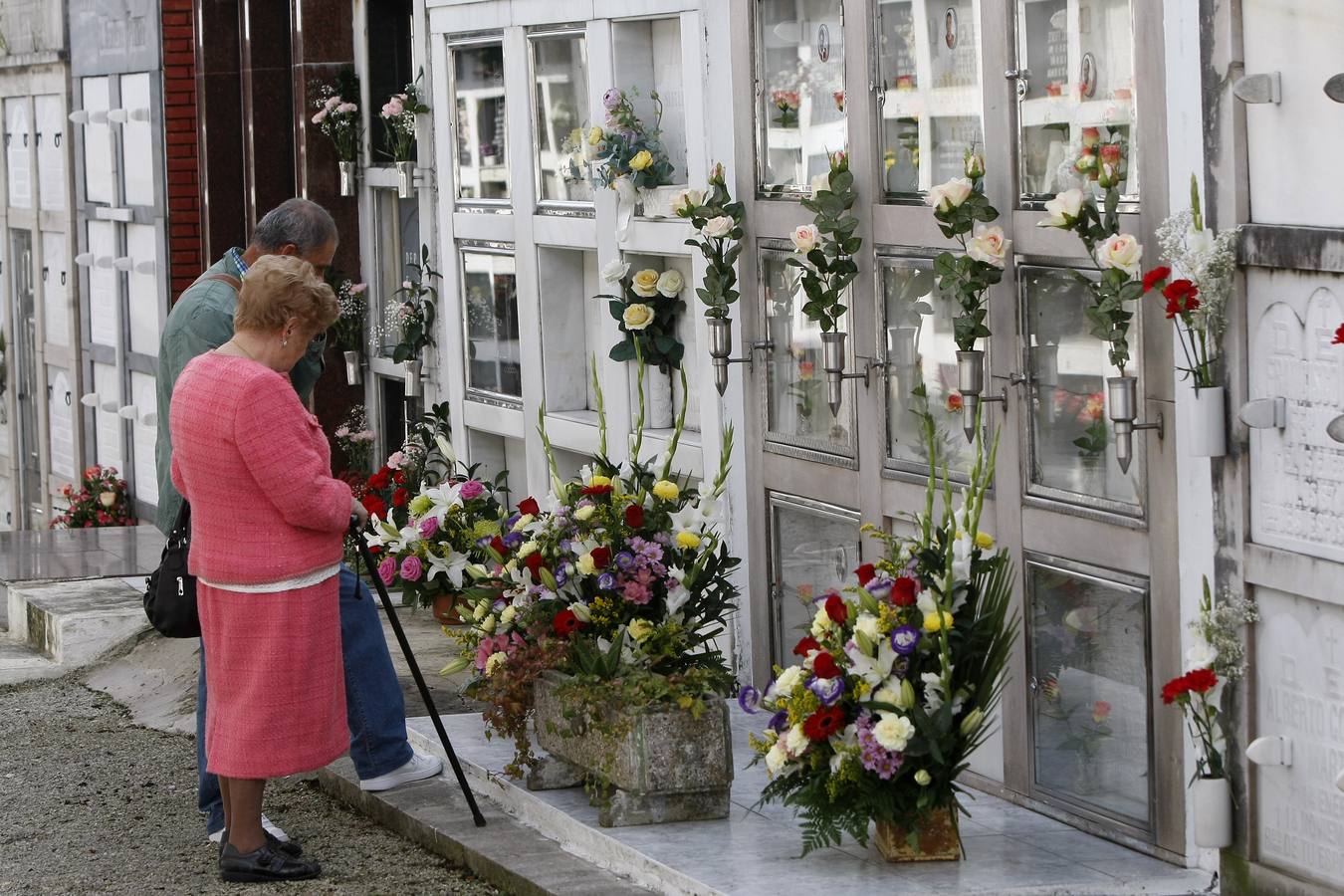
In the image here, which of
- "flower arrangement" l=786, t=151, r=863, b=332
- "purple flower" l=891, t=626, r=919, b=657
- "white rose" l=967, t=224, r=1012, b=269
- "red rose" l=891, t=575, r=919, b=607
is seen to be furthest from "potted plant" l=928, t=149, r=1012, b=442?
"purple flower" l=891, t=626, r=919, b=657

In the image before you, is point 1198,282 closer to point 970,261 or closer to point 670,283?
point 970,261

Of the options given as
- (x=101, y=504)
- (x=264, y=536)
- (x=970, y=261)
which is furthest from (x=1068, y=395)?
(x=101, y=504)

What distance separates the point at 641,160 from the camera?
6.82 meters

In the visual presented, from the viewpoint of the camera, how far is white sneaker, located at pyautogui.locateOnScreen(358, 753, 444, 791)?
5715mm

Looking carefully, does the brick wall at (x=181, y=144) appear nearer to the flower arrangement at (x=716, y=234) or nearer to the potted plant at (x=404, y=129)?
the potted plant at (x=404, y=129)

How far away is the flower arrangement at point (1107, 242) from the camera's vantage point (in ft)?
14.6

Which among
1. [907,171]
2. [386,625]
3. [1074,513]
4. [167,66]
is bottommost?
[386,625]

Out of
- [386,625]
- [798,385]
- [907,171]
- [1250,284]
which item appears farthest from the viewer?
[386,625]

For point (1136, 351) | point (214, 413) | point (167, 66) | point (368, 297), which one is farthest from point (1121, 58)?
point (167, 66)

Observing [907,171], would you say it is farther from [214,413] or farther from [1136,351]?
[214,413]

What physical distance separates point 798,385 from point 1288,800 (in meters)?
2.21

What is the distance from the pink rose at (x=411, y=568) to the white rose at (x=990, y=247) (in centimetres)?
193

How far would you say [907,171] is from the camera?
5.60m

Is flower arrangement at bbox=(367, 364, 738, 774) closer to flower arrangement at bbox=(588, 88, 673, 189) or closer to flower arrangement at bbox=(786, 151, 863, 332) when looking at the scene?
flower arrangement at bbox=(786, 151, 863, 332)
